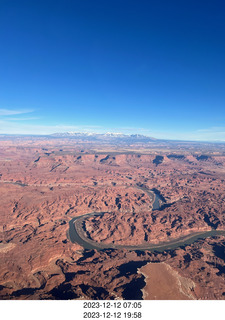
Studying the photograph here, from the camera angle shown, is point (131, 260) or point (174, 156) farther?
point (174, 156)

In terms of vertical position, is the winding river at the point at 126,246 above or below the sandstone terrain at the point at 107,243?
below

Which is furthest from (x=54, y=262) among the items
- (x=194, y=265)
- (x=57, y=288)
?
(x=194, y=265)

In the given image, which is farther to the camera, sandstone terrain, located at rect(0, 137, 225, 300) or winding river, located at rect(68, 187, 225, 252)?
winding river, located at rect(68, 187, 225, 252)

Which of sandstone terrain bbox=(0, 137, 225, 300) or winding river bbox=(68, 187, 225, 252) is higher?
sandstone terrain bbox=(0, 137, 225, 300)

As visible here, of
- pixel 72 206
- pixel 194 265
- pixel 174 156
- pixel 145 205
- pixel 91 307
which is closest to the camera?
pixel 91 307

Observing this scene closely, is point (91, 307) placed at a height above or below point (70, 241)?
above

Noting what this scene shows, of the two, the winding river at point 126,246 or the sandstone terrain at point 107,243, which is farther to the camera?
the winding river at point 126,246

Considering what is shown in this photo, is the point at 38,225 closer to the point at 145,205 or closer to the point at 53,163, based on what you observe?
the point at 145,205

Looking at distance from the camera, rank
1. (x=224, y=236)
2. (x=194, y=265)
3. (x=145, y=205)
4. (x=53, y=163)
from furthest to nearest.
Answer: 1. (x=53, y=163)
2. (x=145, y=205)
3. (x=224, y=236)
4. (x=194, y=265)

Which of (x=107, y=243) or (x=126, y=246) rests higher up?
(x=107, y=243)

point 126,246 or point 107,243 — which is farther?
point 107,243
